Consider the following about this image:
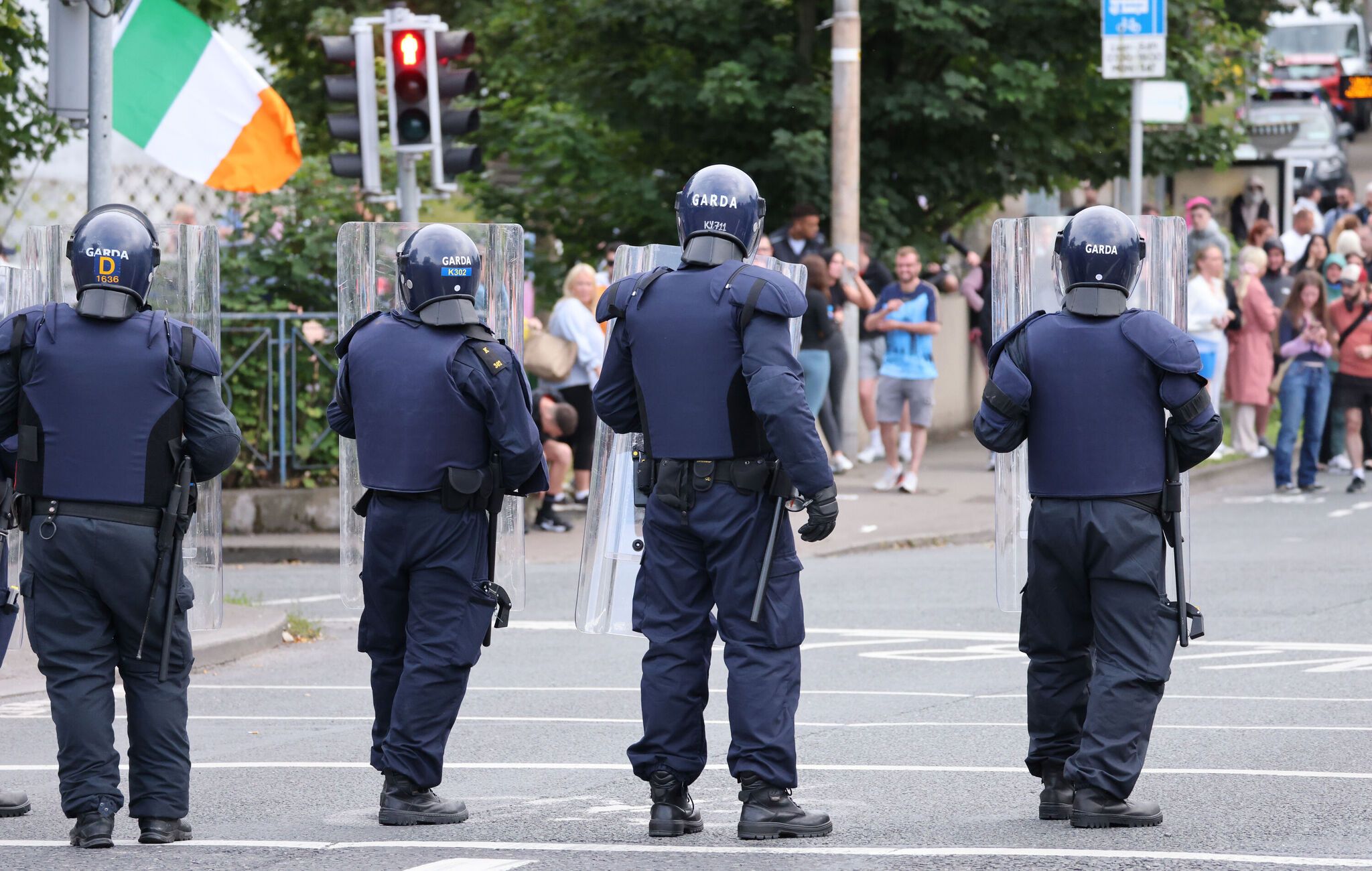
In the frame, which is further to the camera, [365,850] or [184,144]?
[184,144]

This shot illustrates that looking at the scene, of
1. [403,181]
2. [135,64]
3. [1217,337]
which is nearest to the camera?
[135,64]

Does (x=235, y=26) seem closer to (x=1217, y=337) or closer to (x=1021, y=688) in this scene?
(x=1217, y=337)

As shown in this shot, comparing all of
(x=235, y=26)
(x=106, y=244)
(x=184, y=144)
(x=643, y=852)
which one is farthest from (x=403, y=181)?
(x=235, y=26)

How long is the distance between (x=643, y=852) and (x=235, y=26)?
24233 millimetres

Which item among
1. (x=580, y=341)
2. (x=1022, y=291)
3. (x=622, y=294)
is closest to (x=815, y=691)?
(x=1022, y=291)

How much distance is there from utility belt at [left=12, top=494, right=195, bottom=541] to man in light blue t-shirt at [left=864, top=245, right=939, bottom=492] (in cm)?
1067

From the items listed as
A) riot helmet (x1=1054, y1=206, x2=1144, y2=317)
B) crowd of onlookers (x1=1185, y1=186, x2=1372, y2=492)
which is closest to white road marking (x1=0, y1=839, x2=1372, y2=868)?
riot helmet (x1=1054, y1=206, x2=1144, y2=317)

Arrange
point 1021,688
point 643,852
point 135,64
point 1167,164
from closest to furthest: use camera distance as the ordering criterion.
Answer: point 643,852 → point 1021,688 → point 135,64 → point 1167,164

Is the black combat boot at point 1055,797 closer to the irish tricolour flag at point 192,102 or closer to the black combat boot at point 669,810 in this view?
the black combat boot at point 669,810

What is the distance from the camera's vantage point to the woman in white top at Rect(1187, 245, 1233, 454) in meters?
17.9

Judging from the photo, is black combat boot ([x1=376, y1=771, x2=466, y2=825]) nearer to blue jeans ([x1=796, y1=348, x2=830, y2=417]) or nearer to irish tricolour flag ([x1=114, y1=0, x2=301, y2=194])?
irish tricolour flag ([x1=114, y1=0, x2=301, y2=194])

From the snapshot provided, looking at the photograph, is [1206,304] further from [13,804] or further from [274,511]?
[13,804]

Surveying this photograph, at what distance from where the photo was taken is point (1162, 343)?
6.11 m

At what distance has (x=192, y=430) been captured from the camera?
20.3 ft
